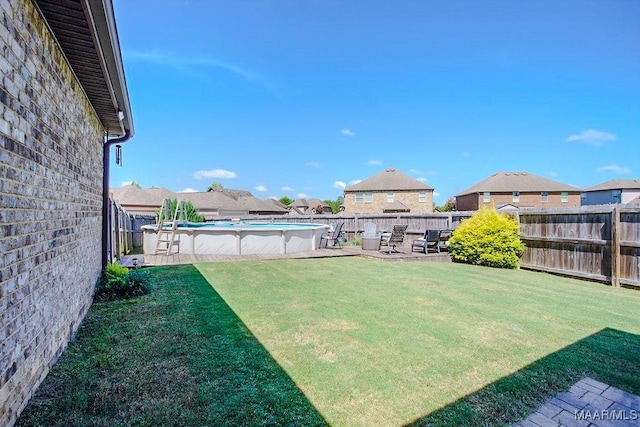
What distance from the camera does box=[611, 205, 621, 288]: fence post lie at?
294 inches

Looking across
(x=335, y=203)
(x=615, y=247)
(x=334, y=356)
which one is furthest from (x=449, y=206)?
(x=334, y=356)

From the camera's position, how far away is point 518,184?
3575cm

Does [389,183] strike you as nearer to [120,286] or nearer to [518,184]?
[518,184]

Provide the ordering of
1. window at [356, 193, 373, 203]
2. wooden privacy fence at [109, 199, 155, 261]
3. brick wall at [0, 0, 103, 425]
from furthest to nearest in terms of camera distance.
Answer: window at [356, 193, 373, 203] → wooden privacy fence at [109, 199, 155, 261] → brick wall at [0, 0, 103, 425]

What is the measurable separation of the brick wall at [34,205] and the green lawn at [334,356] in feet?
1.26

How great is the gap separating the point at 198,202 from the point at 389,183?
2639cm

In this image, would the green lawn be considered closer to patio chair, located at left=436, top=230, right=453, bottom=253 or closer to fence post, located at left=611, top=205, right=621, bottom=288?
fence post, located at left=611, top=205, right=621, bottom=288

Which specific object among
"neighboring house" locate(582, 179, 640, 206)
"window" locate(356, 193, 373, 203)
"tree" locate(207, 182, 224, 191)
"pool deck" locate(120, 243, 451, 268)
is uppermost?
"tree" locate(207, 182, 224, 191)

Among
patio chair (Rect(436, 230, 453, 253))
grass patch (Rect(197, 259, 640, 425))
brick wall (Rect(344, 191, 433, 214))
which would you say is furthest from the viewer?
brick wall (Rect(344, 191, 433, 214))

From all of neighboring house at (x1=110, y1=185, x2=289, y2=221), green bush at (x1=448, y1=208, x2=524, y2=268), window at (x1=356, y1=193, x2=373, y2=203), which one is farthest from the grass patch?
window at (x1=356, y1=193, x2=373, y2=203)

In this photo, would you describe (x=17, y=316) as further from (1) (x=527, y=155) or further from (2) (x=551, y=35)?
(1) (x=527, y=155)

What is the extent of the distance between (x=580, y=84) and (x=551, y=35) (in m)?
8.80

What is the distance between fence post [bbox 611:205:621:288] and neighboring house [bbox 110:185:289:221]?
28172 millimetres

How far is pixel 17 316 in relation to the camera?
7.43 feet
